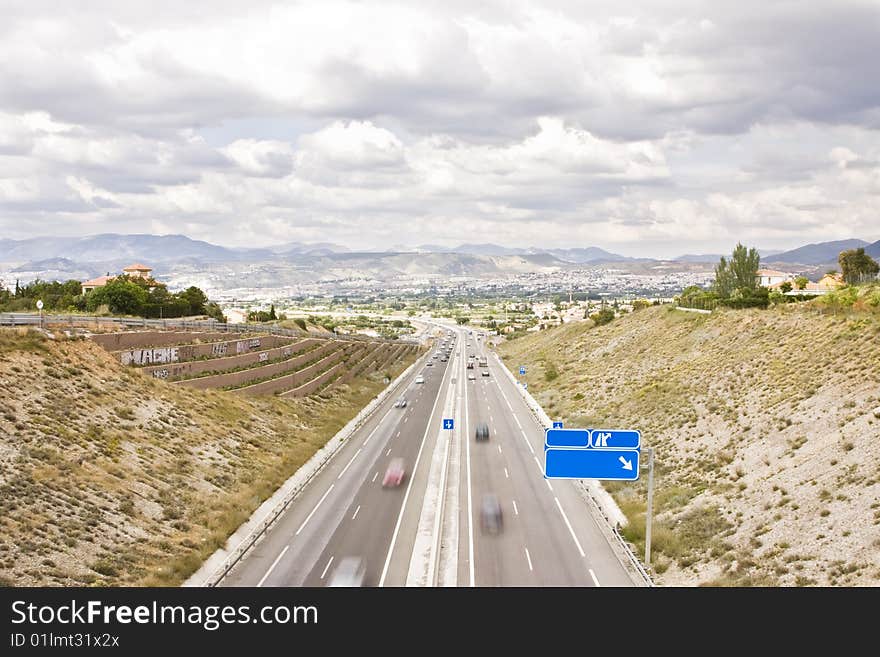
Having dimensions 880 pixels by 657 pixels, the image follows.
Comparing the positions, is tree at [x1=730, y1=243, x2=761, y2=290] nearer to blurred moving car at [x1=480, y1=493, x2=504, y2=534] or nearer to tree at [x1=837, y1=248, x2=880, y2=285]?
tree at [x1=837, y1=248, x2=880, y2=285]

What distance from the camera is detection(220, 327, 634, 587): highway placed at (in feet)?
105

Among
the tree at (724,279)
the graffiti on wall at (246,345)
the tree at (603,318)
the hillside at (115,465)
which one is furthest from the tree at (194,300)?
the tree at (724,279)

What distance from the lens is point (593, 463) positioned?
33.1 metres

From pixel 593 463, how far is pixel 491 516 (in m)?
9.92

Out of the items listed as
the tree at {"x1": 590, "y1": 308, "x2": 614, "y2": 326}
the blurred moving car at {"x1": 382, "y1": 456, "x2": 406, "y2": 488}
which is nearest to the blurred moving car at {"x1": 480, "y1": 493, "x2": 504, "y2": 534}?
the blurred moving car at {"x1": 382, "y1": 456, "x2": 406, "y2": 488}

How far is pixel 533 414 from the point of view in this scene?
266 feet

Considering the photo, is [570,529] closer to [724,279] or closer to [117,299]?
[117,299]

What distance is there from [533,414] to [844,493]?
4974 cm

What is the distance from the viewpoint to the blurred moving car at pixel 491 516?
39.2 metres

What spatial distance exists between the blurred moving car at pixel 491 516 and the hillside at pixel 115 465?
40.7 ft

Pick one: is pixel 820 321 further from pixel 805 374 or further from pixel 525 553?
pixel 525 553

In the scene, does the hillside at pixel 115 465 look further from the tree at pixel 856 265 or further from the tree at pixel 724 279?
the tree at pixel 856 265

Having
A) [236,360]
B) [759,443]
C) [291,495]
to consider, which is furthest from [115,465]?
[236,360]
